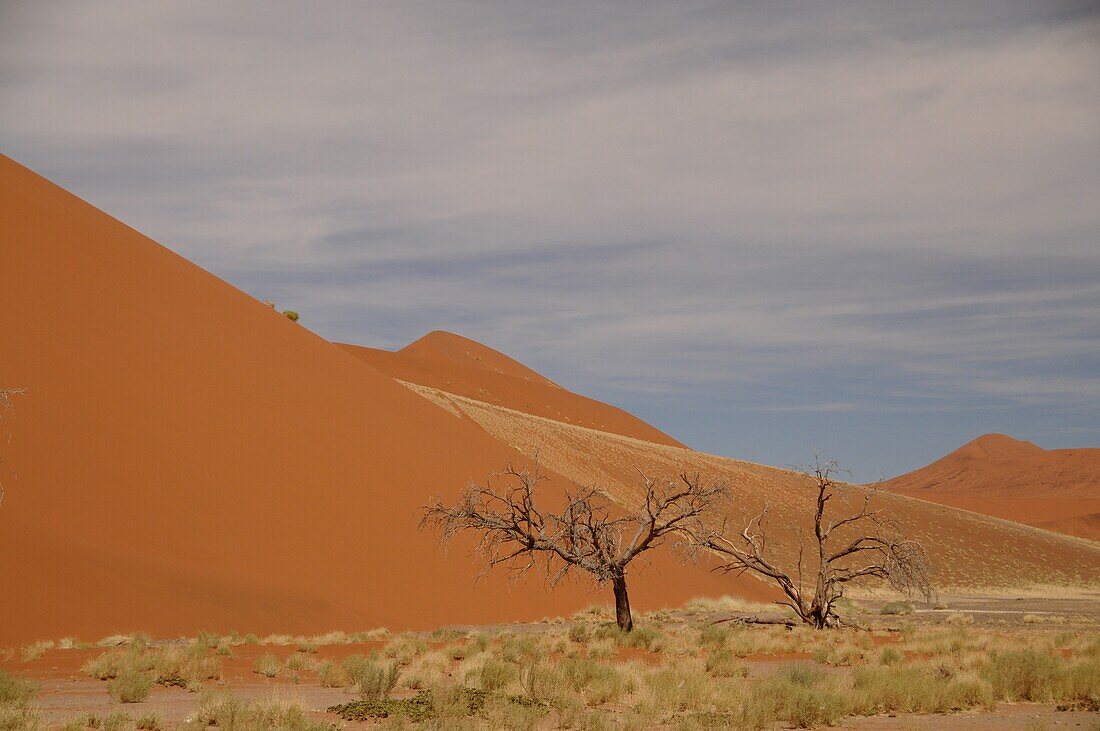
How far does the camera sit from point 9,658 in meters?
15.2

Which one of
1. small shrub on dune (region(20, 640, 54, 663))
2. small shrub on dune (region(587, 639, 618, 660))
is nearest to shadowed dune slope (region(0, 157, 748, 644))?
small shrub on dune (region(20, 640, 54, 663))

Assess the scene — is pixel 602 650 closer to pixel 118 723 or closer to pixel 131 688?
Result: pixel 131 688

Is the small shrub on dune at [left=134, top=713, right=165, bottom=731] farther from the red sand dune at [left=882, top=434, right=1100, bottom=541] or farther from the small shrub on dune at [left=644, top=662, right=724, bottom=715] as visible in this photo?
the red sand dune at [left=882, top=434, right=1100, bottom=541]

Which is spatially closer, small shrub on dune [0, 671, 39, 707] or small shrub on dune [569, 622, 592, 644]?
small shrub on dune [0, 671, 39, 707]

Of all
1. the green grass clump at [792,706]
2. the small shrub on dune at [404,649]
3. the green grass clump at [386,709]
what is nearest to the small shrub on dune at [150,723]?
the green grass clump at [386,709]

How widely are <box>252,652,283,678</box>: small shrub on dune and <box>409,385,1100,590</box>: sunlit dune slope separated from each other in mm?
34535

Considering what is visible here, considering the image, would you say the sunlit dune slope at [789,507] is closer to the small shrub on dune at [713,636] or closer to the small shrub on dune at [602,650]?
the small shrub on dune at [713,636]

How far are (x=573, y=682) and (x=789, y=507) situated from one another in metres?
48.8

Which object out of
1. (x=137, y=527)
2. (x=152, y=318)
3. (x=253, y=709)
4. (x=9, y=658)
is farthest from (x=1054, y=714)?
(x=152, y=318)

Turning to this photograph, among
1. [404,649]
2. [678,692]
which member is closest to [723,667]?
[678,692]

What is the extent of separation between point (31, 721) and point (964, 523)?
6673cm

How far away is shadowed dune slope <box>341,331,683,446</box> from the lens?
8028cm

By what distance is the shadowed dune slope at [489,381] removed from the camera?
80275mm

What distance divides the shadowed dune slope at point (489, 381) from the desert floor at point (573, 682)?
54144mm
